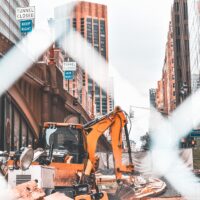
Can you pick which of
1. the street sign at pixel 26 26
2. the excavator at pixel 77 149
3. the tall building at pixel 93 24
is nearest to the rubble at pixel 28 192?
the excavator at pixel 77 149

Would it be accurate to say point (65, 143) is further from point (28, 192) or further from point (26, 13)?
point (26, 13)

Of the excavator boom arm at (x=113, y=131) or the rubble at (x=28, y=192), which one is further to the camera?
the excavator boom arm at (x=113, y=131)

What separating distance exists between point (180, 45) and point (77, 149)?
419ft

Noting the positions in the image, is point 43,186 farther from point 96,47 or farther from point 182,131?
point 182,131

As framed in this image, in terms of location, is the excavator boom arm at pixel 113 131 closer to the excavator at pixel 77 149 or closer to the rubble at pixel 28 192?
the excavator at pixel 77 149

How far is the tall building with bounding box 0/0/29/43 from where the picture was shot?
421 ft

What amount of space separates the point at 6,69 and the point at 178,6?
117322 mm

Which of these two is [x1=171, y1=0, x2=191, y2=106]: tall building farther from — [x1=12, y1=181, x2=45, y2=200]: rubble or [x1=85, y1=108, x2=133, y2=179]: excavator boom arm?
[x1=12, y1=181, x2=45, y2=200]: rubble

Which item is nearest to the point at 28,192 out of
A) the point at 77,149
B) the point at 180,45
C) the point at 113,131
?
the point at 77,149

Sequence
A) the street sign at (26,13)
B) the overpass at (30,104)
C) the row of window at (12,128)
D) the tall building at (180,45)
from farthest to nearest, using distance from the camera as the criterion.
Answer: the tall building at (180,45), the overpass at (30,104), the row of window at (12,128), the street sign at (26,13)

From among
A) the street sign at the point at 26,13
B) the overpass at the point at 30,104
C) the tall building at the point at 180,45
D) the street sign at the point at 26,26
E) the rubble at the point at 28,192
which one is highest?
the tall building at the point at 180,45

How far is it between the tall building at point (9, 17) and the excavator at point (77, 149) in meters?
103

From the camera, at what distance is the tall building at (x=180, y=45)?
13540 centimetres

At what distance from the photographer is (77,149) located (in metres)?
22.9
